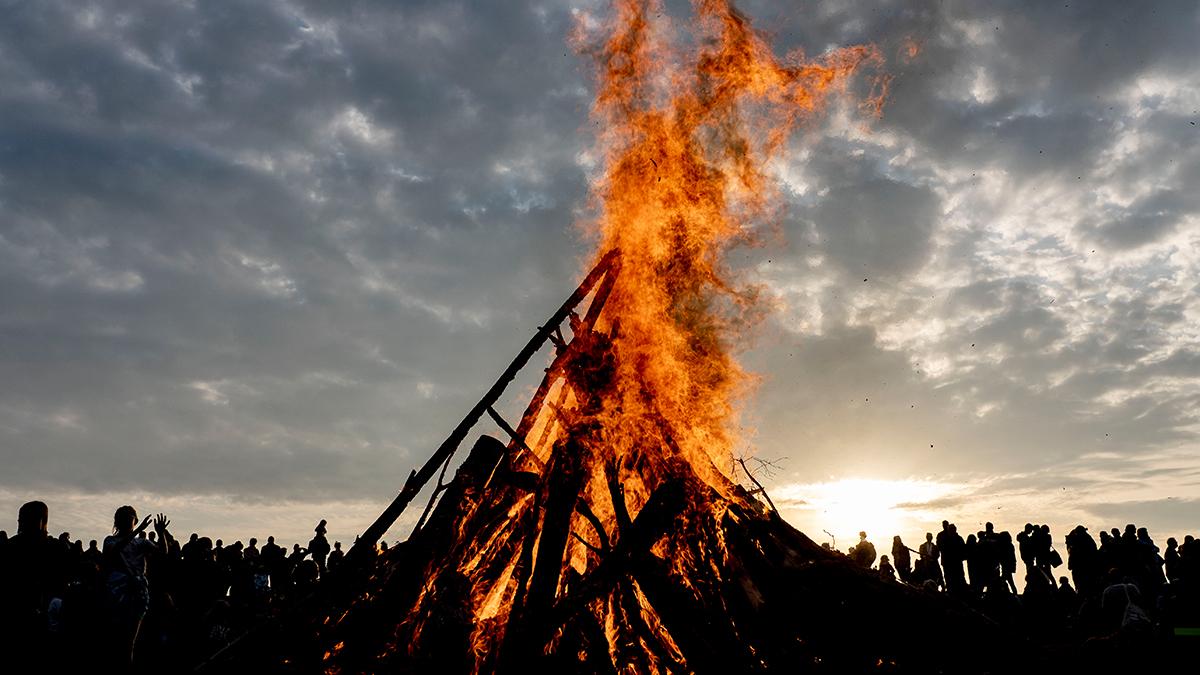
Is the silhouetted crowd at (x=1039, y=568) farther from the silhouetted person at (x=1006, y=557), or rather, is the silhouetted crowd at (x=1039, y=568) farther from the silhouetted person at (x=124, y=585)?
the silhouetted person at (x=124, y=585)

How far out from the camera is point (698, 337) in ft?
33.6

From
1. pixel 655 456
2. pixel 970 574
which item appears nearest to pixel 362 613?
pixel 655 456

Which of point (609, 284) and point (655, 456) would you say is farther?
point (609, 284)

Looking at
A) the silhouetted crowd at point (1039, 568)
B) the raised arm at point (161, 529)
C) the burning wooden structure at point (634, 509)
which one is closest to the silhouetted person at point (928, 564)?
the silhouetted crowd at point (1039, 568)

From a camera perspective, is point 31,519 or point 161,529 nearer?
point 31,519

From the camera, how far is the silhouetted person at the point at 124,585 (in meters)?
8.58

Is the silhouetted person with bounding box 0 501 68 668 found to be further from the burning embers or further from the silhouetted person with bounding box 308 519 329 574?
the silhouetted person with bounding box 308 519 329 574

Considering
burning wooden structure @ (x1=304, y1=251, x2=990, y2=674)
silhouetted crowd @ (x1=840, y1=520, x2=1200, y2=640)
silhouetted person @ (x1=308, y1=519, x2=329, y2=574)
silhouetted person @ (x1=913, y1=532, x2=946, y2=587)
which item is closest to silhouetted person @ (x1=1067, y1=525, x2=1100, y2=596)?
silhouetted crowd @ (x1=840, y1=520, x2=1200, y2=640)

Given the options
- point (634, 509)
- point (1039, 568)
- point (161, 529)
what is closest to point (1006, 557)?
point (1039, 568)

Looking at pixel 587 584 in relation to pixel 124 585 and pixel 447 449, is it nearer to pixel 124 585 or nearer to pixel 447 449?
pixel 447 449

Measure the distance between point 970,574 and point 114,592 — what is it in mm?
19795

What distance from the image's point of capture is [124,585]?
866 centimetres

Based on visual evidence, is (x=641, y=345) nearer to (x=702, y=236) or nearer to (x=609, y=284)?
(x=609, y=284)

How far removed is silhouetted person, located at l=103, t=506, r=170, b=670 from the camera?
28.1 ft
